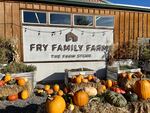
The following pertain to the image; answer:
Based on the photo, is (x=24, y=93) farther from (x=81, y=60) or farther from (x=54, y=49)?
(x=81, y=60)

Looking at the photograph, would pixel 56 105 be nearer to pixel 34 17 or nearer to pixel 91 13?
pixel 34 17

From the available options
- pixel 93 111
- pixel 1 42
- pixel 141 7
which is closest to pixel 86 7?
pixel 141 7

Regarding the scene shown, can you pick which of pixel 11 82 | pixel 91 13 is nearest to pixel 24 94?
pixel 11 82

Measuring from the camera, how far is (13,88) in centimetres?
817

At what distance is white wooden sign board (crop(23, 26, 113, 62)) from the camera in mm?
10539

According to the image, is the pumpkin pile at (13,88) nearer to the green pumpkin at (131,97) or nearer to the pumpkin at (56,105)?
the pumpkin at (56,105)

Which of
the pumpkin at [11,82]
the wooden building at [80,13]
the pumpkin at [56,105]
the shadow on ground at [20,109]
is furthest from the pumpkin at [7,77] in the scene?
the pumpkin at [56,105]

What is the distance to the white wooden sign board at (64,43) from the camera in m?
10.5

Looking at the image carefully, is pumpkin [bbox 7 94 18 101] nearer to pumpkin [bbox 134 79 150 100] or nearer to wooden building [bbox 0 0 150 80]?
wooden building [bbox 0 0 150 80]

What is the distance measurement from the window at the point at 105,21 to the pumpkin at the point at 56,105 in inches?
301

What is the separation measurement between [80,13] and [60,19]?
3.22 feet

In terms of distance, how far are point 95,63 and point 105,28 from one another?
66.1 inches

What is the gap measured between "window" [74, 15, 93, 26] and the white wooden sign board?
0.89 feet

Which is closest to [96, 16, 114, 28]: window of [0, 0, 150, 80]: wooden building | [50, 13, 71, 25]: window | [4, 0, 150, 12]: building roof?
[0, 0, 150, 80]: wooden building
